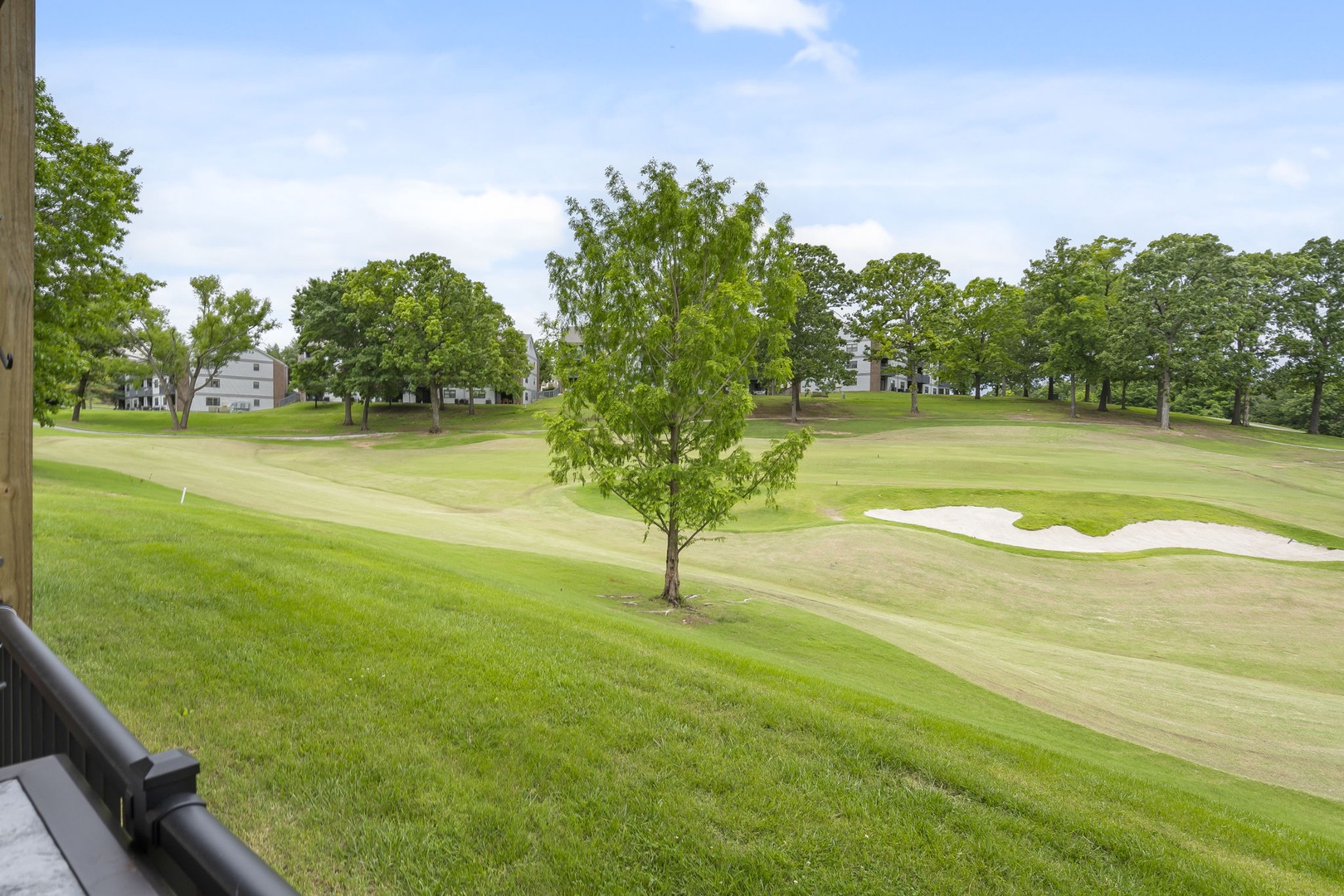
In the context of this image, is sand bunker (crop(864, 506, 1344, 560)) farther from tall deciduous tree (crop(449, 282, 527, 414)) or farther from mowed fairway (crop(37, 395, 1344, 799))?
tall deciduous tree (crop(449, 282, 527, 414))

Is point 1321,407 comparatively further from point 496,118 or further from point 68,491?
point 68,491

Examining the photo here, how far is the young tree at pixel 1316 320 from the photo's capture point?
53.0m

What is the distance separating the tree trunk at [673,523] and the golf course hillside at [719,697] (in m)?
0.54

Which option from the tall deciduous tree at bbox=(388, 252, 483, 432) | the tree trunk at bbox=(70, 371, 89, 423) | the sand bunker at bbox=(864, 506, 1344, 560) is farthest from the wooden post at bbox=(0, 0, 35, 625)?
the tree trunk at bbox=(70, 371, 89, 423)

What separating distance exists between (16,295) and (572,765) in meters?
4.56

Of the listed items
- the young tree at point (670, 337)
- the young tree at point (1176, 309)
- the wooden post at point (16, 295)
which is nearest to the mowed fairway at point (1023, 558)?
the young tree at point (670, 337)

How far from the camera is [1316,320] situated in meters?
53.7

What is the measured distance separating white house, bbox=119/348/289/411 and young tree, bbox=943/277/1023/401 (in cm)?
8187

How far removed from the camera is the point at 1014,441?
44.1 meters

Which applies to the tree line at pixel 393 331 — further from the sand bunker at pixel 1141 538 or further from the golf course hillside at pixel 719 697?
the sand bunker at pixel 1141 538

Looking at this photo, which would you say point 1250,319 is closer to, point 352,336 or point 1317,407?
point 1317,407

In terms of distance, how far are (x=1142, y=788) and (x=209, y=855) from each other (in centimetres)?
731

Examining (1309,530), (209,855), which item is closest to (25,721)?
(209,855)

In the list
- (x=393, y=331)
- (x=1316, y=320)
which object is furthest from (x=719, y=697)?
(x=1316, y=320)
